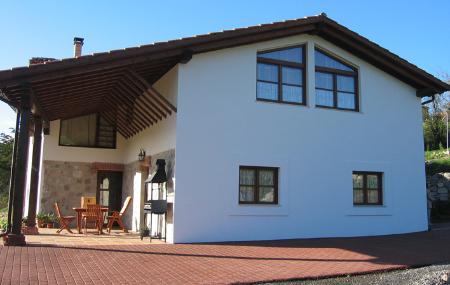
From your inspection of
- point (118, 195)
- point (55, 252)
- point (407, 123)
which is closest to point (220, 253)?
point (55, 252)

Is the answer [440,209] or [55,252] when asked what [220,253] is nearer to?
[55,252]

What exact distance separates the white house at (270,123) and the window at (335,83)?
1.1 inches

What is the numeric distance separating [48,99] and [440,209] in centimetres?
1357

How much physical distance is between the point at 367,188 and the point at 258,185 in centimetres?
318

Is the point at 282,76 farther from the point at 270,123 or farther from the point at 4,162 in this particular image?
the point at 4,162

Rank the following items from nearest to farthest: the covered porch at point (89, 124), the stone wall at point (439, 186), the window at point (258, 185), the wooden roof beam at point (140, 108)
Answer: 1. the covered porch at point (89, 124)
2. the window at point (258, 185)
3. the wooden roof beam at point (140, 108)
4. the stone wall at point (439, 186)

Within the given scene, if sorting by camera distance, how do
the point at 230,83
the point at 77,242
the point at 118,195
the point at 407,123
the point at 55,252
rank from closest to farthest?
1. the point at 55,252
2. the point at 77,242
3. the point at 230,83
4. the point at 407,123
5. the point at 118,195

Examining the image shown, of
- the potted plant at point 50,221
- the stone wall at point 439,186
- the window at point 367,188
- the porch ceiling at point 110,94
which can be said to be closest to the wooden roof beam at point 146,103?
the porch ceiling at point 110,94

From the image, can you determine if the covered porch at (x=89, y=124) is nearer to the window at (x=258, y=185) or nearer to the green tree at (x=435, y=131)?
the window at (x=258, y=185)

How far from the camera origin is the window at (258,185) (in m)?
11.0

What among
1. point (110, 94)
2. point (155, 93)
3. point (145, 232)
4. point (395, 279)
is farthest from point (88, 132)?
point (395, 279)

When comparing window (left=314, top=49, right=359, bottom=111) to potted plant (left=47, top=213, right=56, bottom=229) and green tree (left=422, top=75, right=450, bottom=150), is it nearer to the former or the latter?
potted plant (left=47, top=213, right=56, bottom=229)

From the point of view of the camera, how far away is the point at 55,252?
8320 millimetres

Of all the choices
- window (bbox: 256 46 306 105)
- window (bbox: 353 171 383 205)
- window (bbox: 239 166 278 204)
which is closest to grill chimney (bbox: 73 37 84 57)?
window (bbox: 256 46 306 105)
